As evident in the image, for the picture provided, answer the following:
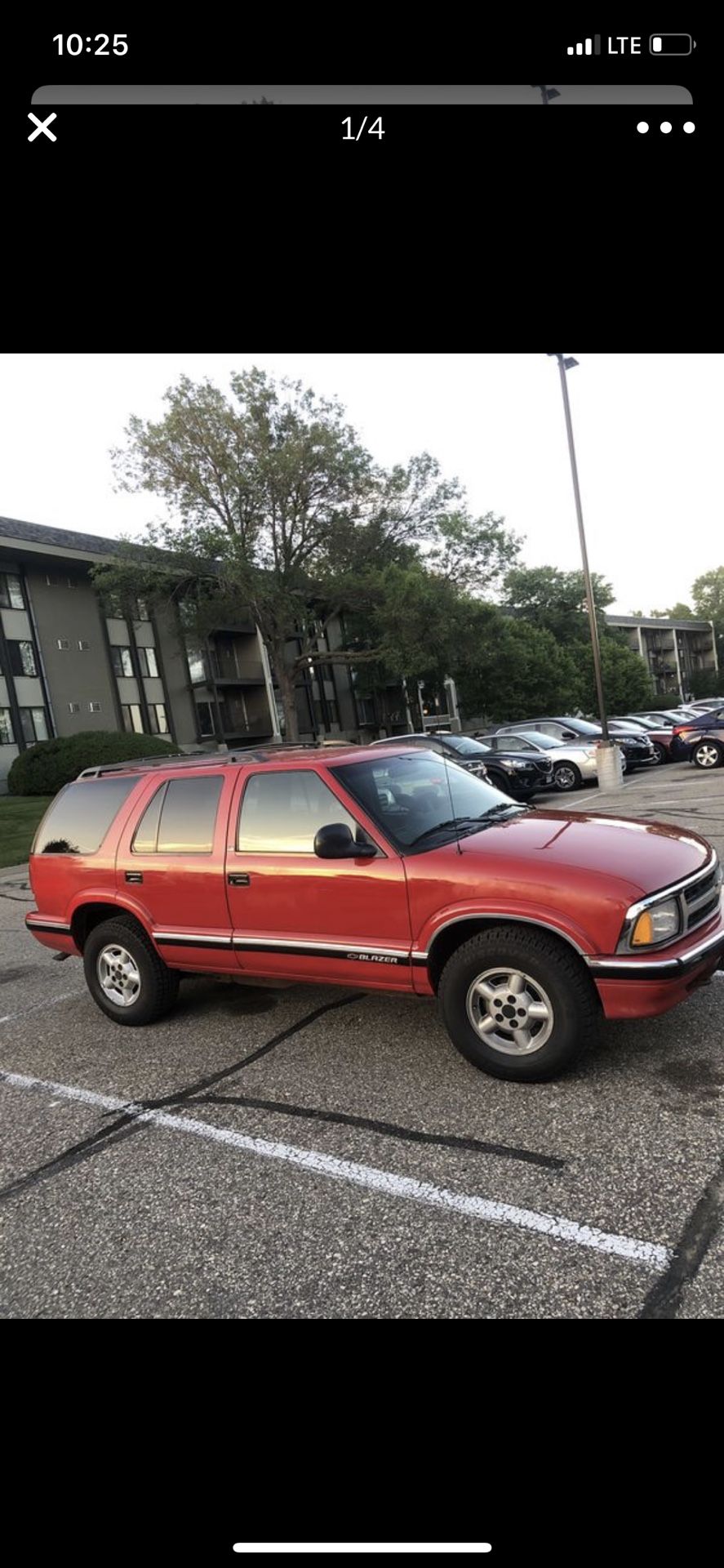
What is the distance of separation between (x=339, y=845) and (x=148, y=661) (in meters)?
35.5

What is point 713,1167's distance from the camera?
2.88 m

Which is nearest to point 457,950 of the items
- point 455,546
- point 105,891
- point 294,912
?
point 294,912

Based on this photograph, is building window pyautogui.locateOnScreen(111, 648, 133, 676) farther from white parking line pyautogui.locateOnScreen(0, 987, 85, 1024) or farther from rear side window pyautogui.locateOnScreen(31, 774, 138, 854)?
rear side window pyautogui.locateOnScreen(31, 774, 138, 854)

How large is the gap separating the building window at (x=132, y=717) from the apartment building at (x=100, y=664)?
0.05 metres

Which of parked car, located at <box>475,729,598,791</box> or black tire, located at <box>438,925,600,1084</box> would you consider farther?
parked car, located at <box>475,729,598,791</box>

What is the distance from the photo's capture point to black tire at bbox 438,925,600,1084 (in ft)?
11.4

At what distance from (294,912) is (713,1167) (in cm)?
226

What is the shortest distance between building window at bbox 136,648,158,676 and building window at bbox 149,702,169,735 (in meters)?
1.47

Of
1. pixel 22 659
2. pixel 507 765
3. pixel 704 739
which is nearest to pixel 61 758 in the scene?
pixel 22 659

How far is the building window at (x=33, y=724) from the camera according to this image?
31.8 metres

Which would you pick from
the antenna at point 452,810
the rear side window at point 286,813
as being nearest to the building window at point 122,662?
the rear side window at point 286,813
